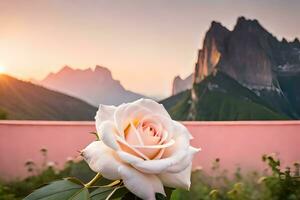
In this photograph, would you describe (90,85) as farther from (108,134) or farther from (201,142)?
(108,134)

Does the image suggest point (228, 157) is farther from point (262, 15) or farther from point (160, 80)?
point (262, 15)

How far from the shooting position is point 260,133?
9.84ft

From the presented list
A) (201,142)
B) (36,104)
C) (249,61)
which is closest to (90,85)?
(36,104)

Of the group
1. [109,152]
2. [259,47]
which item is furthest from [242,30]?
[109,152]

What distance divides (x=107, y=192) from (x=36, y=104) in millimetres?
2774

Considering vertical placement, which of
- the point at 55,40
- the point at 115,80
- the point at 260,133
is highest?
the point at 55,40

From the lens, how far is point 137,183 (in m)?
0.35

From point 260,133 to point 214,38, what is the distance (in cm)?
58

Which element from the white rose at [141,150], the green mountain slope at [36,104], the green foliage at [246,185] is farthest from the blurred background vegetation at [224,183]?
the white rose at [141,150]

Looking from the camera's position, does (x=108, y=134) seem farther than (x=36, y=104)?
No

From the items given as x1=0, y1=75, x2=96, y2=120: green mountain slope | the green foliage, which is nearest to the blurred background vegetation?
the green foliage

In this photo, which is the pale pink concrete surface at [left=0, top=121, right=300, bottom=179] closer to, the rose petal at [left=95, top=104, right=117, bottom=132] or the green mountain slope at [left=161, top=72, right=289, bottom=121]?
the green mountain slope at [left=161, top=72, right=289, bottom=121]

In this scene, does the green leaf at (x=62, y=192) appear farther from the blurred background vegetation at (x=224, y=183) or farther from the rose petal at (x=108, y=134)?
the blurred background vegetation at (x=224, y=183)

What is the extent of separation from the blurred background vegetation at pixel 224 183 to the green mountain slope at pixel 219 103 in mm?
316
